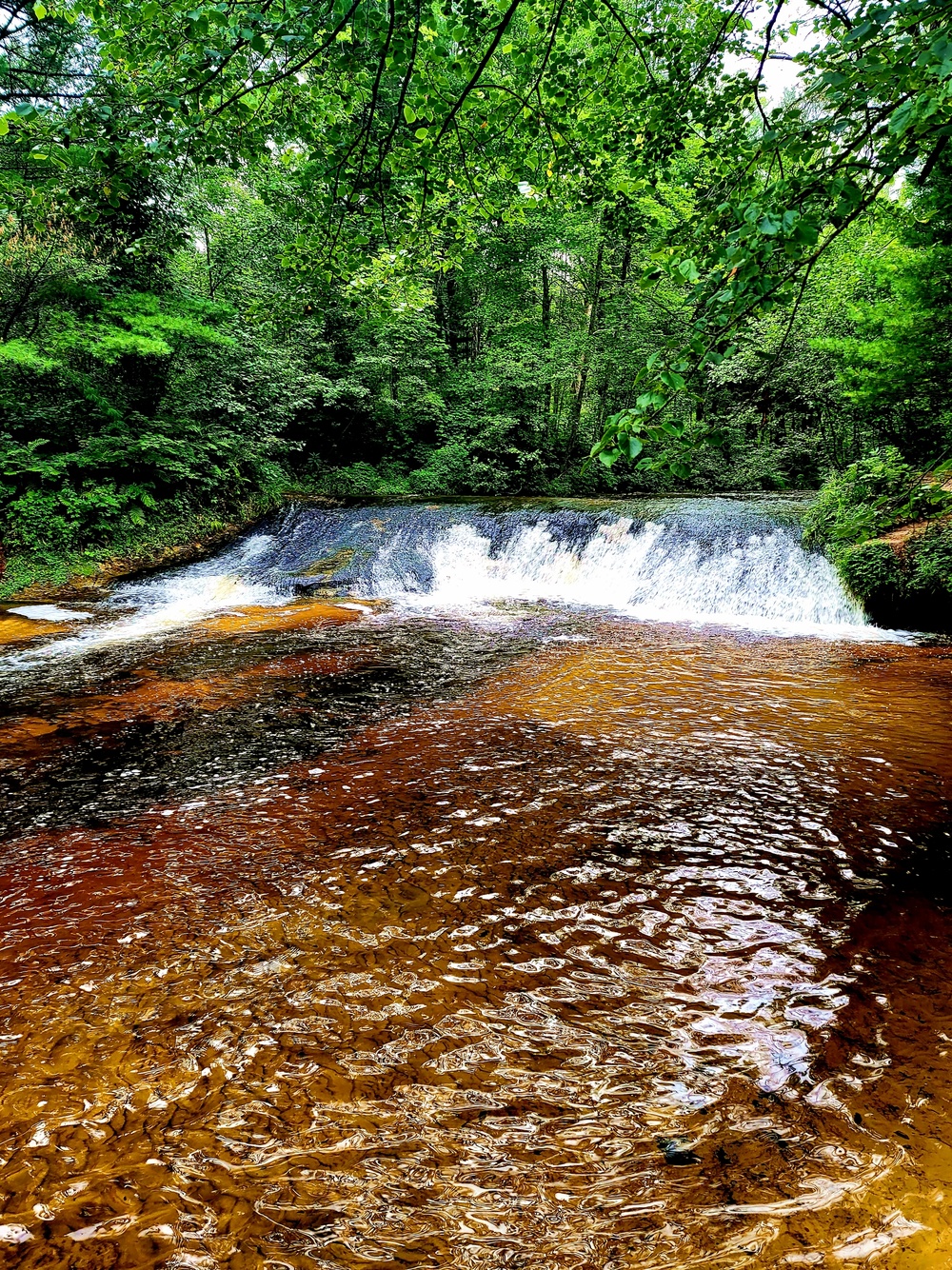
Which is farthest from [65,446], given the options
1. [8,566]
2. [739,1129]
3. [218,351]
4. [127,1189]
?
[739,1129]

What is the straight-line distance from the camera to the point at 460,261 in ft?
12.8

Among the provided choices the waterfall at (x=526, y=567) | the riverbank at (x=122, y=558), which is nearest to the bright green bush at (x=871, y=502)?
the waterfall at (x=526, y=567)

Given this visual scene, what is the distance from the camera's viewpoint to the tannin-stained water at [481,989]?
141cm

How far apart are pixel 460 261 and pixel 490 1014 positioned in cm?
424

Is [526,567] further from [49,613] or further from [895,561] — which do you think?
[49,613]

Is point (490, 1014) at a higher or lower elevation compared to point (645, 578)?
lower

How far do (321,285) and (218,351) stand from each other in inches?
469

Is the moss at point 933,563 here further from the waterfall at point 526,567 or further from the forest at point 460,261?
the waterfall at point 526,567

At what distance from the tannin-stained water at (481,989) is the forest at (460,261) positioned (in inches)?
70.7

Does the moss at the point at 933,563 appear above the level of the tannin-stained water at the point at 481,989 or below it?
above

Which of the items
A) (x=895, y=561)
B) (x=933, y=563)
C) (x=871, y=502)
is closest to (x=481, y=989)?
(x=871, y=502)

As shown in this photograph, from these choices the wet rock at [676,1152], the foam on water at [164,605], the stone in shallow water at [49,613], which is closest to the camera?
the wet rock at [676,1152]

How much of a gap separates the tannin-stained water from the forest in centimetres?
180

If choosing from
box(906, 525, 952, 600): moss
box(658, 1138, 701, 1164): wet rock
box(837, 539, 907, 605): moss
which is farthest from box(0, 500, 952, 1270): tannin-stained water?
box(837, 539, 907, 605): moss
